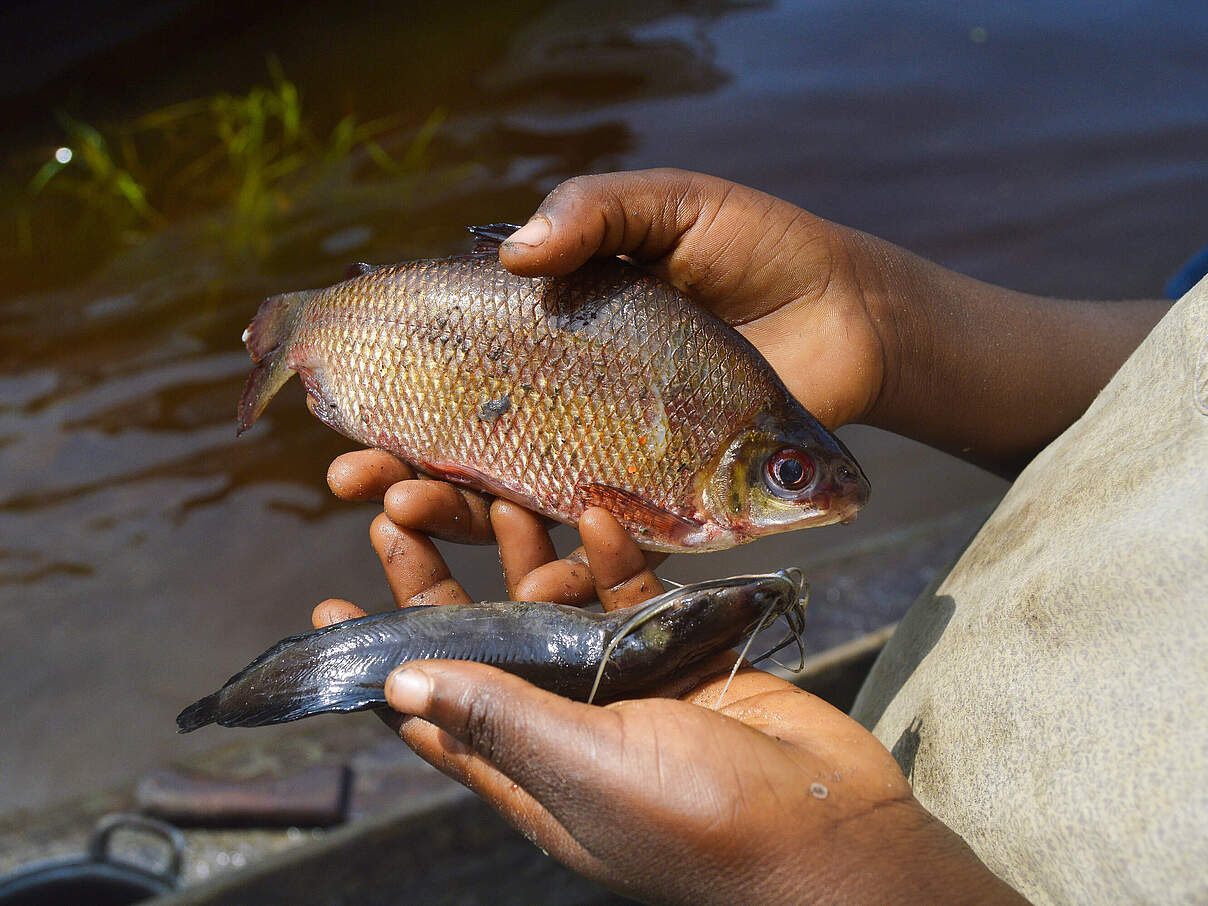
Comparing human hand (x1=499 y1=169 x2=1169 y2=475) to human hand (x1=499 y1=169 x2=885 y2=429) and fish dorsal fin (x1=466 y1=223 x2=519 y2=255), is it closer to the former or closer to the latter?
human hand (x1=499 y1=169 x2=885 y2=429)

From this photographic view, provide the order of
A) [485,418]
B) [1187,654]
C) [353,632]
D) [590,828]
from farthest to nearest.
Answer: [485,418] → [353,632] → [590,828] → [1187,654]

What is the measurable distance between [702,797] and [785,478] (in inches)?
43.0

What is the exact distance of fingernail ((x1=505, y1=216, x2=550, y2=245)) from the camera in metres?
2.36

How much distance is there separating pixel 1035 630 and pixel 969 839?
44 centimetres

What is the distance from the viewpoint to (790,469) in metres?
2.51

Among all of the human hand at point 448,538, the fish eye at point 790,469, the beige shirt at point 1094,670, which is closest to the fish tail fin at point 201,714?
the human hand at point 448,538

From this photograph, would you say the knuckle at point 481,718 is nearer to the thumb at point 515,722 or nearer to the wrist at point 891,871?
the thumb at point 515,722

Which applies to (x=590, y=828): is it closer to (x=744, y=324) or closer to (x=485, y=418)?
(x=485, y=418)

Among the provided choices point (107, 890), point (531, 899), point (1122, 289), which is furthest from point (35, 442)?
point (1122, 289)

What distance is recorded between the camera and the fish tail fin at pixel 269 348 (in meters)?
2.90

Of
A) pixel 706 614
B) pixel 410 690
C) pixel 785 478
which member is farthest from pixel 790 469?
pixel 410 690

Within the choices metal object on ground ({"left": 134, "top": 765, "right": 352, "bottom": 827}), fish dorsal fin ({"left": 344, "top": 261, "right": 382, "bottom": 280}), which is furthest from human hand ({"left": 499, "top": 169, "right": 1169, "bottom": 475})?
metal object on ground ({"left": 134, "top": 765, "right": 352, "bottom": 827})

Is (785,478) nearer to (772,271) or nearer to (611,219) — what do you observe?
(772,271)

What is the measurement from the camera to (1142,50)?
8344 millimetres
